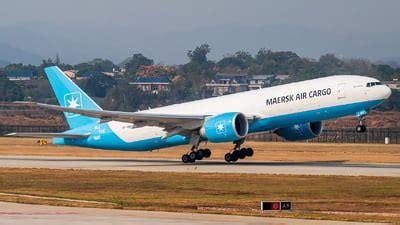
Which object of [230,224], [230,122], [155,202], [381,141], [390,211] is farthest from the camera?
[381,141]

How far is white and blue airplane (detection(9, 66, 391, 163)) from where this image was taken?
53062 mm

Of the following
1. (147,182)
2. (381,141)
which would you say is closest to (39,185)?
(147,182)

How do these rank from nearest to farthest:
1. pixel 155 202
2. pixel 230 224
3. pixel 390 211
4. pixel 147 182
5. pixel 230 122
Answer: pixel 230 224, pixel 390 211, pixel 155 202, pixel 147 182, pixel 230 122

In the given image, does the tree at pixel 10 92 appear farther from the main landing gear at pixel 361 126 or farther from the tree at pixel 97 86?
the main landing gear at pixel 361 126

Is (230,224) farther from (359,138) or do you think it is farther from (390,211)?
(359,138)

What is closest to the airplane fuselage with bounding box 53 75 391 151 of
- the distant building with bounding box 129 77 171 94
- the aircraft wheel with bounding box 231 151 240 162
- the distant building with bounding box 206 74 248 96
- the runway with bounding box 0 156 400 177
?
the aircraft wheel with bounding box 231 151 240 162

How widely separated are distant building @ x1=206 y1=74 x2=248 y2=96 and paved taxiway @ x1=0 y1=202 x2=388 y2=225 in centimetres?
14068

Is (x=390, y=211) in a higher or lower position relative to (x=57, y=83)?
lower

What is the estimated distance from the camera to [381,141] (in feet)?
294

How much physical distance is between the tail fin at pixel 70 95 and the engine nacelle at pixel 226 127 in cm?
1009

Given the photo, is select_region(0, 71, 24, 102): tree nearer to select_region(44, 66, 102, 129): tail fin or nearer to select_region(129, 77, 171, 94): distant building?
select_region(129, 77, 171, 94): distant building

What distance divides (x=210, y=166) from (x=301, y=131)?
6.81 m

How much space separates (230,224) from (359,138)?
68.6 meters

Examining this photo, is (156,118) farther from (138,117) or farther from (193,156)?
(193,156)
